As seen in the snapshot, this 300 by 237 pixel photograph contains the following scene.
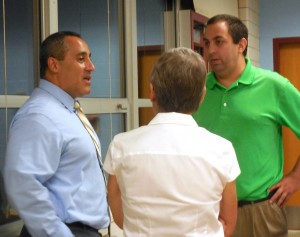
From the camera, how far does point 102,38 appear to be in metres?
3.21

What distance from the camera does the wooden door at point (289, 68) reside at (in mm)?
Answer: 5711

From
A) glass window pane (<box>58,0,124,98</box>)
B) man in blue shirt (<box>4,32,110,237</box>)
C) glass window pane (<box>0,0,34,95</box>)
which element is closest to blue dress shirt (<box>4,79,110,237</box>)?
man in blue shirt (<box>4,32,110,237</box>)

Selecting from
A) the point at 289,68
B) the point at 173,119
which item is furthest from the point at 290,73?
the point at 173,119

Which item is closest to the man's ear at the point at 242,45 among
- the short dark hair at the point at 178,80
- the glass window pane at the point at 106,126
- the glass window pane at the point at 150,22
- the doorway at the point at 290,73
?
the short dark hair at the point at 178,80

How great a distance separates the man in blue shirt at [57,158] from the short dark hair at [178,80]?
0.60m

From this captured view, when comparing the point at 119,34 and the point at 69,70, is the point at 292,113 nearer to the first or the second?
the point at 69,70

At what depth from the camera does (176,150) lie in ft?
4.33

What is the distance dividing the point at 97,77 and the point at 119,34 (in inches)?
16.4

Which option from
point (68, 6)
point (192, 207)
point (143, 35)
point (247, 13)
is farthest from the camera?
point (247, 13)

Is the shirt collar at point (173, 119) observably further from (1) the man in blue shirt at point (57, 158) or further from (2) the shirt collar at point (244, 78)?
(2) the shirt collar at point (244, 78)

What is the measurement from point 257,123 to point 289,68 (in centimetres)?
390

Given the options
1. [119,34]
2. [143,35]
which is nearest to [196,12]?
[143,35]

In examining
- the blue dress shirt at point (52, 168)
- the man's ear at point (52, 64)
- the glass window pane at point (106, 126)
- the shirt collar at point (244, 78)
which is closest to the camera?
the blue dress shirt at point (52, 168)

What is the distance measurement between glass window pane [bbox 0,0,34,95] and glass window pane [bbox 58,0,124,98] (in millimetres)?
548
